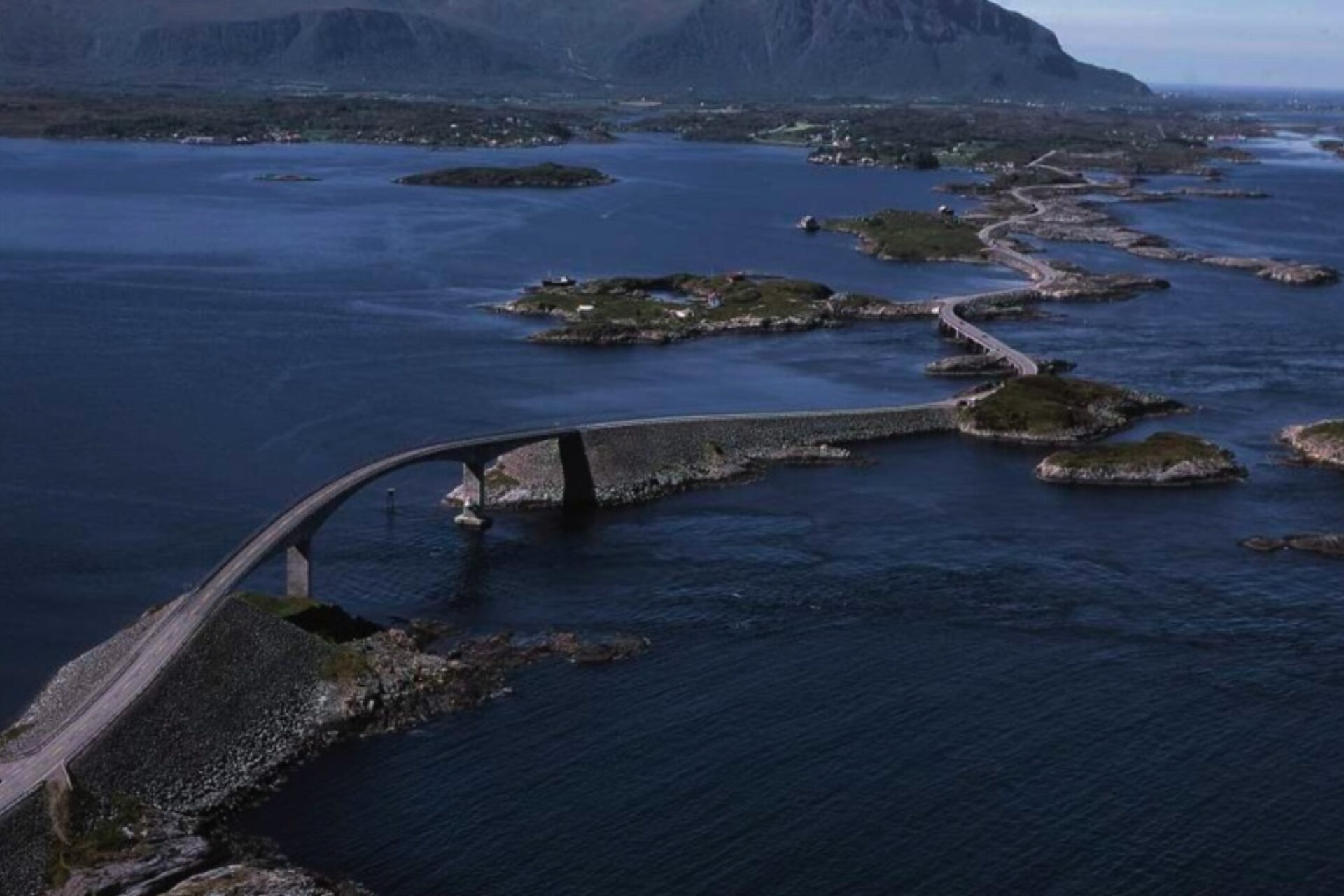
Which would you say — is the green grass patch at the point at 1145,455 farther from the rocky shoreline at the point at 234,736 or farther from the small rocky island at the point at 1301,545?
the rocky shoreline at the point at 234,736

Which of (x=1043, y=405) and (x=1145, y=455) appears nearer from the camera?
(x=1145, y=455)

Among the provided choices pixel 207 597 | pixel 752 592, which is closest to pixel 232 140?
pixel 752 592

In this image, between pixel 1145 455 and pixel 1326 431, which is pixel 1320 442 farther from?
pixel 1145 455

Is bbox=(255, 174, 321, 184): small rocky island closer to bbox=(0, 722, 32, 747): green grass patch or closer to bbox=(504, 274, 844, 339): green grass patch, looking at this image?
bbox=(504, 274, 844, 339): green grass patch

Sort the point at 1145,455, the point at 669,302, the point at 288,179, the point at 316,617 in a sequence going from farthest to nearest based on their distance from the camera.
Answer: the point at 288,179
the point at 669,302
the point at 1145,455
the point at 316,617

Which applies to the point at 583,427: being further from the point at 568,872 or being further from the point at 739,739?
the point at 568,872
